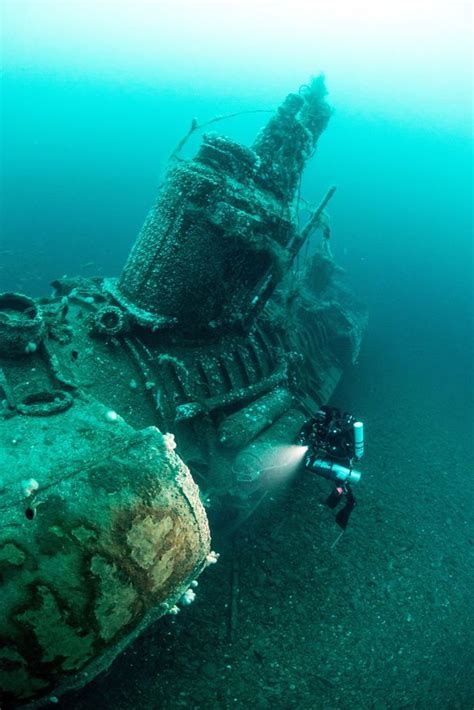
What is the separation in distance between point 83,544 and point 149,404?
3.25m

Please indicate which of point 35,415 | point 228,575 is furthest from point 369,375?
point 35,415

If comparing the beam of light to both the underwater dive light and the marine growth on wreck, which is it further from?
the underwater dive light

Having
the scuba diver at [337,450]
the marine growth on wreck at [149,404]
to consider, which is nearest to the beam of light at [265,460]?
the marine growth on wreck at [149,404]

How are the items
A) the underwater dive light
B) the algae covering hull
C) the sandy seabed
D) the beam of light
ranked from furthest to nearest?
the underwater dive light < the beam of light < the sandy seabed < the algae covering hull

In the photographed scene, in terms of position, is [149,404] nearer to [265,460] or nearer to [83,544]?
[265,460]

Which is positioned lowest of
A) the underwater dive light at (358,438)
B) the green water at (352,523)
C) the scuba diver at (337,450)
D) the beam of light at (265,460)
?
the green water at (352,523)

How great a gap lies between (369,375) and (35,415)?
14874 millimetres

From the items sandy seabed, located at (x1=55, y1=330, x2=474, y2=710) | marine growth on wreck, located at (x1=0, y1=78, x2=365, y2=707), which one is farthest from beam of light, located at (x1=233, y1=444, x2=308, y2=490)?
sandy seabed, located at (x1=55, y1=330, x2=474, y2=710)

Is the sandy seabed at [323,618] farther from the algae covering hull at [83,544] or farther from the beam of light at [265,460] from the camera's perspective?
the algae covering hull at [83,544]

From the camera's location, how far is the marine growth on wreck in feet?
5.89

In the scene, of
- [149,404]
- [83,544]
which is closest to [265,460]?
[149,404]

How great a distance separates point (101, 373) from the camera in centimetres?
494

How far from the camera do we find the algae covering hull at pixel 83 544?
1725mm

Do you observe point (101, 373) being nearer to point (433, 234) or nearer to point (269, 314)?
point (269, 314)
